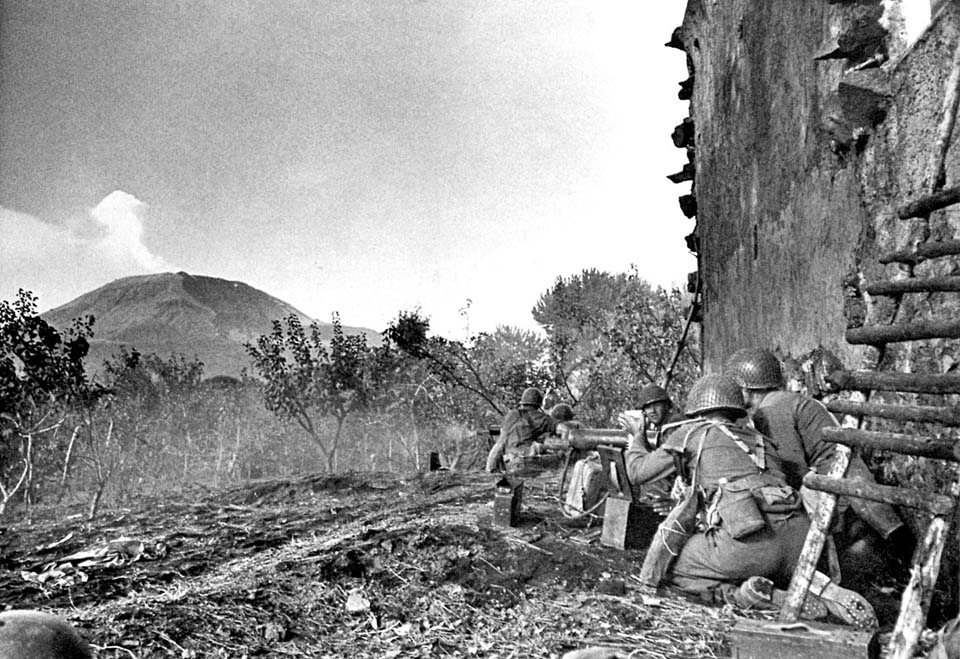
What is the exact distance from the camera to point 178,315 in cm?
12144

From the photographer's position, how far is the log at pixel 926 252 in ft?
11.6

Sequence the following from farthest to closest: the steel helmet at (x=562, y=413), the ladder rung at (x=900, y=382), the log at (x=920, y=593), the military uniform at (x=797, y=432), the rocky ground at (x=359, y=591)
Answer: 1. the steel helmet at (x=562, y=413)
2. the military uniform at (x=797, y=432)
3. the rocky ground at (x=359, y=591)
4. the ladder rung at (x=900, y=382)
5. the log at (x=920, y=593)

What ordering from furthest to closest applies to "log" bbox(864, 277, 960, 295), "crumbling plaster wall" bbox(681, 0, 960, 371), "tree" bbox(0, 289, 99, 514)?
"tree" bbox(0, 289, 99, 514) → "crumbling plaster wall" bbox(681, 0, 960, 371) → "log" bbox(864, 277, 960, 295)

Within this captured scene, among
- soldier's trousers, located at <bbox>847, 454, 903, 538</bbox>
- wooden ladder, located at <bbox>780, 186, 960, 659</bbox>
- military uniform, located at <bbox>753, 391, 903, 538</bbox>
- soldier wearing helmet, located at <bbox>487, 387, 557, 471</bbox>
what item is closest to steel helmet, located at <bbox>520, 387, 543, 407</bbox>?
soldier wearing helmet, located at <bbox>487, 387, 557, 471</bbox>

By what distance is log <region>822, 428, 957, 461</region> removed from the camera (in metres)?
3.09

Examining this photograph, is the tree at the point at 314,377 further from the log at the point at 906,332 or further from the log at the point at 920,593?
the log at the point at 920,593

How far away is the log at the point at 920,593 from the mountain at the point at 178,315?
287 ft

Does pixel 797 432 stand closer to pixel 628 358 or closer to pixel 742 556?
pixel 742 556

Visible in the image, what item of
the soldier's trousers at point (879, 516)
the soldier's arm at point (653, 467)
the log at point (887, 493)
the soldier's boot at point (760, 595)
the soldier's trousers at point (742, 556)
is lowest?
the soldier's boot at point (760, 595)

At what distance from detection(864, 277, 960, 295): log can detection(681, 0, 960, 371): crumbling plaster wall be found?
1.22 feet

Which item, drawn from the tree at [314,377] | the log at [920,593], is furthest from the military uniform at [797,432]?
the tree at [314,377]

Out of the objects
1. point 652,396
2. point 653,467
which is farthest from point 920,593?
point 652,396

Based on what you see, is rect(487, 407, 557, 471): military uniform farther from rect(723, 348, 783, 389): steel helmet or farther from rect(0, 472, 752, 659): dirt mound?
rect(723, 348, 783, 389): steel helmet

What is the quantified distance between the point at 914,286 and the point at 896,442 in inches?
34.4
